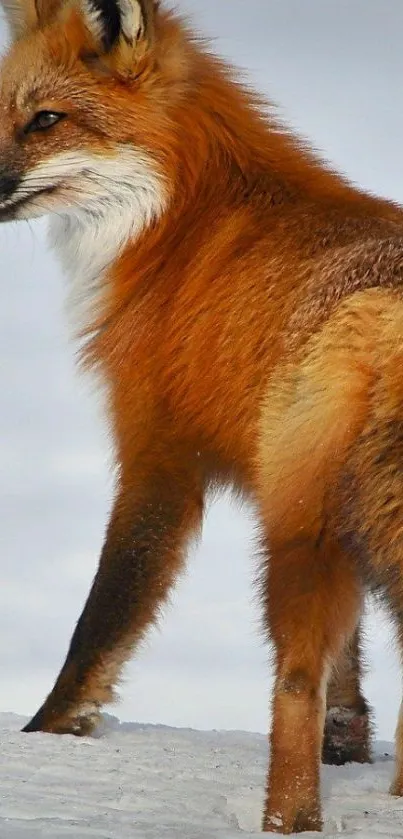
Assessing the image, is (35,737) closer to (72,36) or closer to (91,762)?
(91,762)

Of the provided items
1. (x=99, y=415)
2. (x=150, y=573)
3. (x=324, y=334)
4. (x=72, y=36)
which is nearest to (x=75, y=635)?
(x=150, y=573)

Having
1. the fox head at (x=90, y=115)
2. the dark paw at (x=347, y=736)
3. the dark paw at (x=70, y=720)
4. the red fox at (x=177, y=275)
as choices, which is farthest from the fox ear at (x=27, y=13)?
the dark paw at (x=347, y=736)

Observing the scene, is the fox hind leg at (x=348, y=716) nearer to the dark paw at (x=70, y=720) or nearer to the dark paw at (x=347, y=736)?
the dark paw at (x=347, y=736)

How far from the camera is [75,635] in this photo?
5.90m

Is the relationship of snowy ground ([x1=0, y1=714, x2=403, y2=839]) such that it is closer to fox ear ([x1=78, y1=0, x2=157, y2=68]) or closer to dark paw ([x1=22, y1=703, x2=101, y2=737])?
dark paw ([x1=22, y1=703, x2=101, y2=737])

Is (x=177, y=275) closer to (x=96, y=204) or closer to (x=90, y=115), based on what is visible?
(x=96, y=204)

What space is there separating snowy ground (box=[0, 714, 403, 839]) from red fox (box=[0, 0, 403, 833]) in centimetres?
35

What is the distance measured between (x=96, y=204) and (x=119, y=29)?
935mm

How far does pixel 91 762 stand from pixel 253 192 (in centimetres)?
296

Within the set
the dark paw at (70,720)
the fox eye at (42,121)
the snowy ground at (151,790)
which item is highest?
the fox eye at (42,121)

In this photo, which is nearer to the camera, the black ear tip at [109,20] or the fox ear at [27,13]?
the black ear tip at [109,20]

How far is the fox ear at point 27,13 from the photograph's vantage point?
6098mm

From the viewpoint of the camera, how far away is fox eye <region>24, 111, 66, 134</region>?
18.7 ft

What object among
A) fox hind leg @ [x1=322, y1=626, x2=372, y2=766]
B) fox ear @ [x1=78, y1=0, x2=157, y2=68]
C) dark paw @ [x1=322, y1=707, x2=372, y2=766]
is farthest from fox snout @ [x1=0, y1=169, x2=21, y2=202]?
dark paw @ [x1=322, y1=707, x2=372, y2=766]
